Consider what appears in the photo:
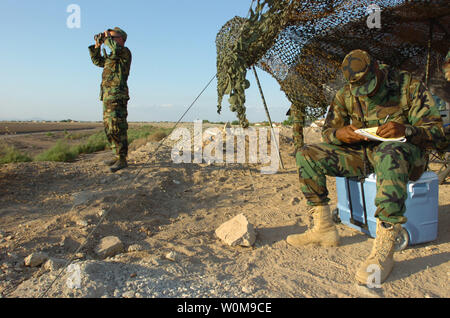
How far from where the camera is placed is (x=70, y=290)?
5.29ft

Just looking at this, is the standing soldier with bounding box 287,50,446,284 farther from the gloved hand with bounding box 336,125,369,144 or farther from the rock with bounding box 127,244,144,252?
the rock with bounding box 127,244,144,252

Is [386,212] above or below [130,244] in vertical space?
above

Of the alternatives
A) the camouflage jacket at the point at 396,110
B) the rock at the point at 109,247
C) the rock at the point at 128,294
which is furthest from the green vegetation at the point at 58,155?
the camouflage jacket at the point at 396,110

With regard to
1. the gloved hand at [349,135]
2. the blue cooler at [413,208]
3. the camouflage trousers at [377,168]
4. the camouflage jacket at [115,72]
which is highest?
the camouflage jacket at [115,72]

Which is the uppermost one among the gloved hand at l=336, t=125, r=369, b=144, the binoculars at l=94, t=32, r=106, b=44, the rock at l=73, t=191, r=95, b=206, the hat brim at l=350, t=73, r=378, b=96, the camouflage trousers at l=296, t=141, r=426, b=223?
the binoculars at l=94, t=32, r=106, b=44

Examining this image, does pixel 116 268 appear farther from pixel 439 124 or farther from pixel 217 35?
pixel 217 35

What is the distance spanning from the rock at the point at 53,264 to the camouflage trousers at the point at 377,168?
1.77m

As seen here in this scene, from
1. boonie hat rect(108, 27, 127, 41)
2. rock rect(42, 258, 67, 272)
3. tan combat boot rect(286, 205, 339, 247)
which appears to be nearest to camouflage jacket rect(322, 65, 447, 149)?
tan combat boot rect(286, 205, 339, 247)

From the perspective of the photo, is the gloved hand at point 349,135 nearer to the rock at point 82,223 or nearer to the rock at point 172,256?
the rock at point 172,256

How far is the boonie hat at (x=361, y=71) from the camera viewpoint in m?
2.20

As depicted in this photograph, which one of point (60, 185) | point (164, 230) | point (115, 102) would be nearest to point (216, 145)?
point (115, 102)

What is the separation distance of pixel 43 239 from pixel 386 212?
2.49m

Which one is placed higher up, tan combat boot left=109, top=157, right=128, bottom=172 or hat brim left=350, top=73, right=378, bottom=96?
hat brim left=350, top=73, right=378, bottom=96

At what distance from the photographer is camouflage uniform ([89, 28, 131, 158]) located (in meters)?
4.73
